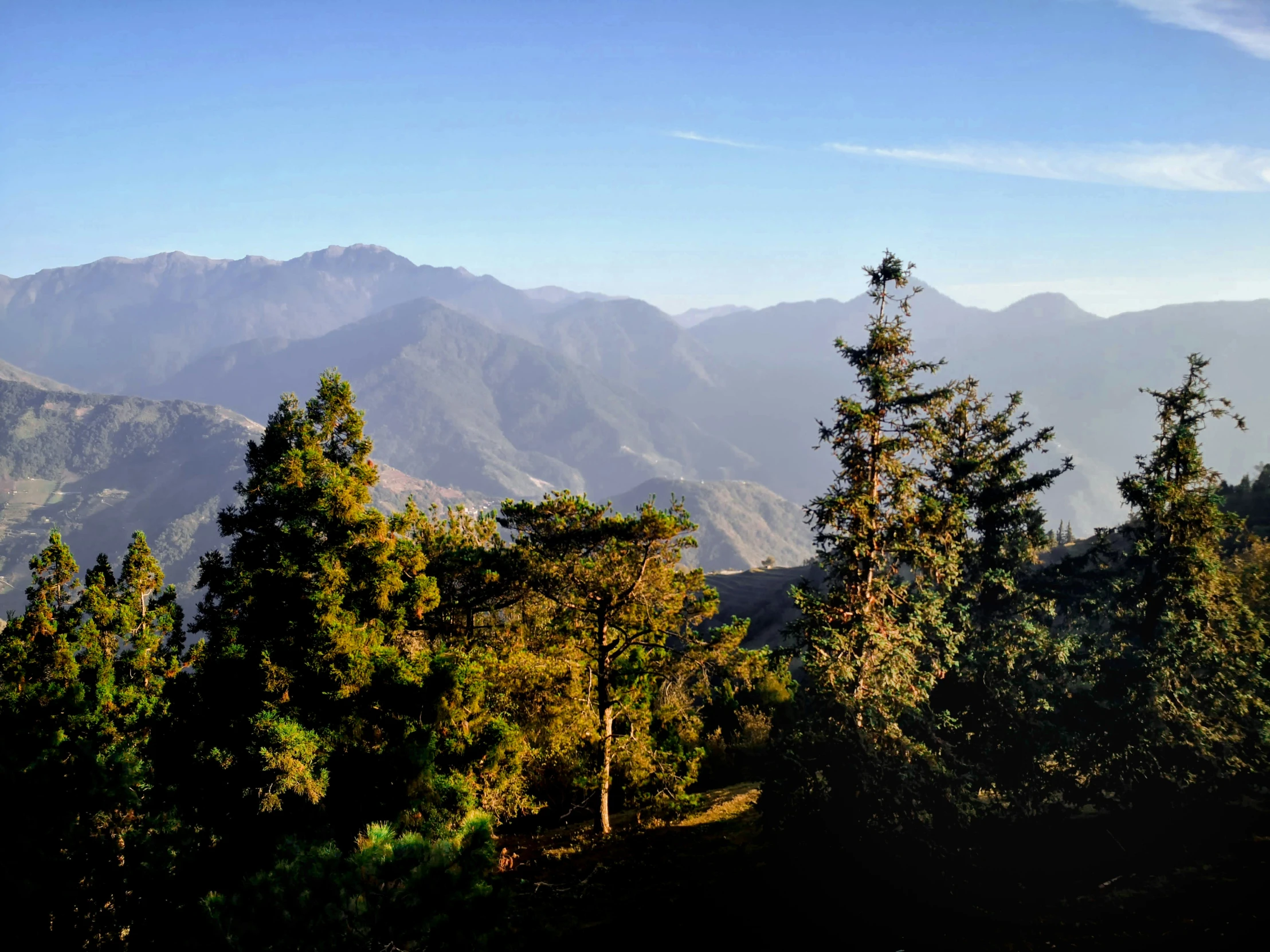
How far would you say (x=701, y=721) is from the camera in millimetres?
24078

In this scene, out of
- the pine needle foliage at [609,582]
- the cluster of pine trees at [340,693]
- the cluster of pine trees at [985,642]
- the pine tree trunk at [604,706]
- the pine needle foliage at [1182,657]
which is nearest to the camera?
the cluster of pine trees at [340,693]

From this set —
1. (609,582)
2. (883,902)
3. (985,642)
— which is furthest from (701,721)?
(985,642)

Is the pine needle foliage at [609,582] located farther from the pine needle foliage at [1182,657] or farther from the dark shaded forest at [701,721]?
the pine needle foliage at [1182,657]

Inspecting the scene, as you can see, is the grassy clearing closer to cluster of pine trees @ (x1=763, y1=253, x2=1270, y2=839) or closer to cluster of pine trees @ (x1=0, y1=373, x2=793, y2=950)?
cluster of pine trees @ (x1=763, y1=253, x2=1270, y2=839)

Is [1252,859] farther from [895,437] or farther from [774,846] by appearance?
[895,437]

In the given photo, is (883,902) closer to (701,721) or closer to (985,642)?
(701,721)

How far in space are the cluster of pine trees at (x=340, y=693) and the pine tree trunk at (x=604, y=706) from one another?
85mm

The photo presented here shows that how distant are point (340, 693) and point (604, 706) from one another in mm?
7846

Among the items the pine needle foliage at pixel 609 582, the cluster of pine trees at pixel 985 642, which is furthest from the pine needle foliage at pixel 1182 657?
the pine needle foliage at pixel 609 582

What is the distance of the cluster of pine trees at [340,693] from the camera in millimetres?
15516

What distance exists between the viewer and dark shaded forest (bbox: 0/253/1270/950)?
60.3 feet

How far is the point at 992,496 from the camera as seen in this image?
86.6 ft

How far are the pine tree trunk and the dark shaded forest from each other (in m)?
0.13

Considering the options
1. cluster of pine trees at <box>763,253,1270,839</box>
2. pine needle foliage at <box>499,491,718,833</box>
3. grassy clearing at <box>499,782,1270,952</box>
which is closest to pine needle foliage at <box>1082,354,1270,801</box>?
cluster of pine trees at <box>763,253,1270,839</box>
